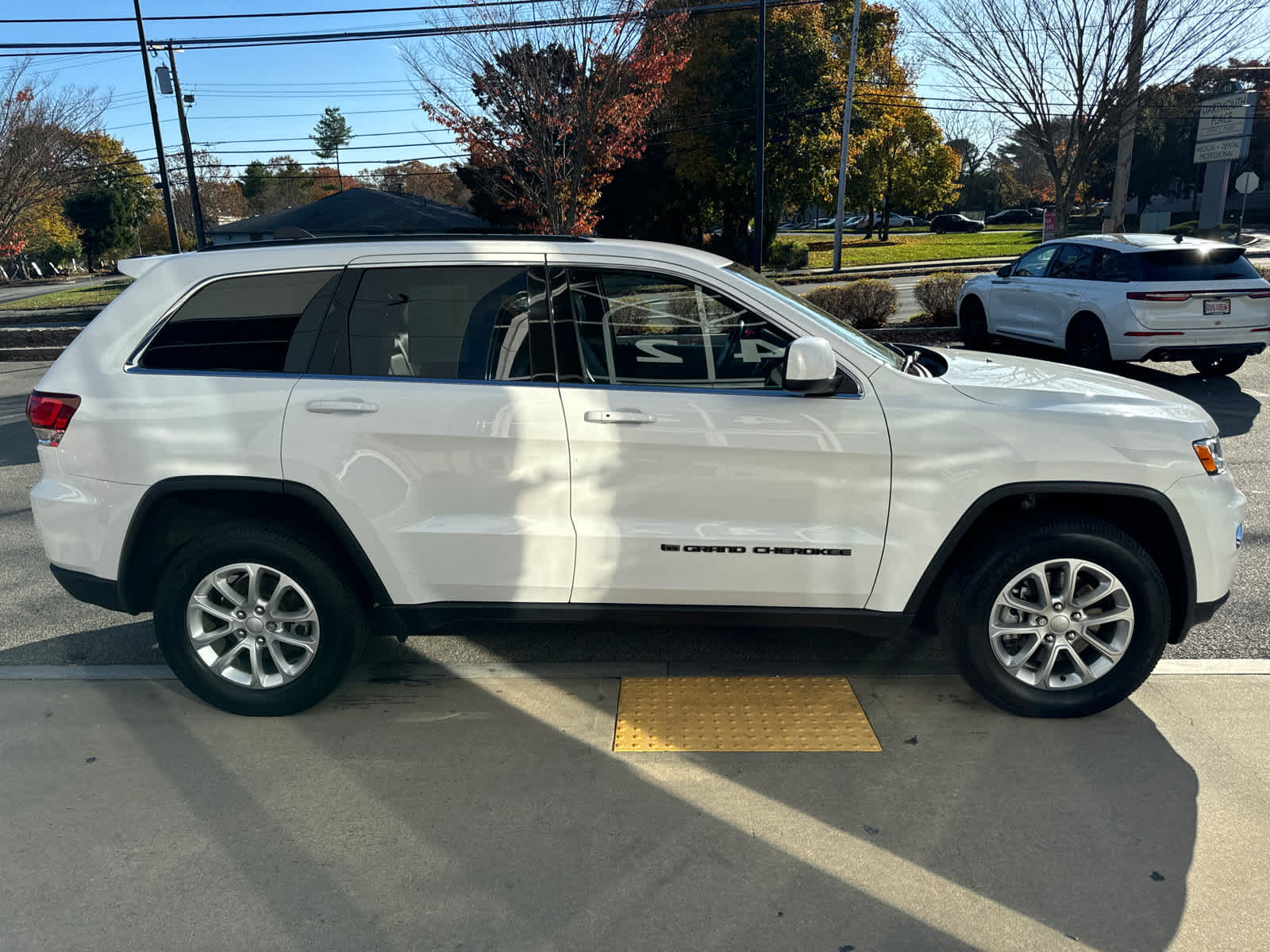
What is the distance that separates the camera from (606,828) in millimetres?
2965

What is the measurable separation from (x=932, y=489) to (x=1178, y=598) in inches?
42.4

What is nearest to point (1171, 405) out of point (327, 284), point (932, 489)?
point (932, 489)

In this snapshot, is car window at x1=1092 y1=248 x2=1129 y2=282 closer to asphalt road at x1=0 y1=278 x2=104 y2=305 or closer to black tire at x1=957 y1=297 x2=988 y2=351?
black tire at x1=957 y1=297 x2=988 y2=351

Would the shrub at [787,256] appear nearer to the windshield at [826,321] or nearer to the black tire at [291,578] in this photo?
the windshield at [826,321]

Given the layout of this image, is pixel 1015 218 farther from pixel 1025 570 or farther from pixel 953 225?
pixel 1025 570

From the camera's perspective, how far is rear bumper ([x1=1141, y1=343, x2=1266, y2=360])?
969cm

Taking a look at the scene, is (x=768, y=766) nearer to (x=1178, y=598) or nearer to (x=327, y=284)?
(x=1178, y=598)

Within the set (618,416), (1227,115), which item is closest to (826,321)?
(618,416)

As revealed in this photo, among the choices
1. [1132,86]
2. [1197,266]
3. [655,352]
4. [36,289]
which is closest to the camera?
[655,352]

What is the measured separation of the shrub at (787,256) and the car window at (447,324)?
30781mm

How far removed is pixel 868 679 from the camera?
3967 mm

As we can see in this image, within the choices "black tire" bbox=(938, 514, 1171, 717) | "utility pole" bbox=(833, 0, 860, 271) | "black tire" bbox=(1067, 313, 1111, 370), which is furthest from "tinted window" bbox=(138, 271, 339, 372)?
"utility pole" bbox=(833, 0, 860, 271)

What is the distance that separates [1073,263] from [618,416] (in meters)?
9.24

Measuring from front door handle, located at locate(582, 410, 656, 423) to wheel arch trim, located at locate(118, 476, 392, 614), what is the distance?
1018mm
